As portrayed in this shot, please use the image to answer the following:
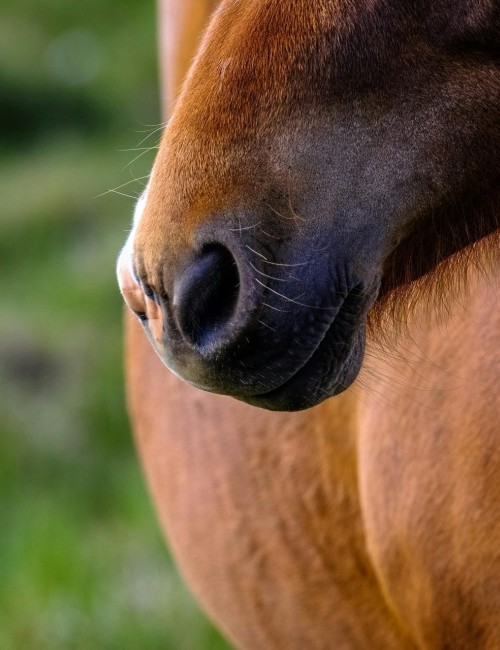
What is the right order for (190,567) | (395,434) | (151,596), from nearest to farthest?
(395,434) → (190,567) → (151,596)

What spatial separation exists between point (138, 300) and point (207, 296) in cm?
16

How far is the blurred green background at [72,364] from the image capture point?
3.71 m

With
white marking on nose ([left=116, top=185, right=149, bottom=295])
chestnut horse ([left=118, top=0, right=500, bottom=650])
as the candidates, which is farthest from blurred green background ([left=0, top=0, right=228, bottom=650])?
chestnut horse ([left=118, top=0, right=500, bottom=650])

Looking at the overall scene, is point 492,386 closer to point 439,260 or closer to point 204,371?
point 439,260

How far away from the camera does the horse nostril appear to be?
1.21 metres

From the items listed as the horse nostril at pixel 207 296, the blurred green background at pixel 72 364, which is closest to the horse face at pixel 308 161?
the horse nostril at pixel 207 296

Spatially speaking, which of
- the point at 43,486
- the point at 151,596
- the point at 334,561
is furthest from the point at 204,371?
the point at 43,486

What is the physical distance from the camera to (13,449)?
16.4ft

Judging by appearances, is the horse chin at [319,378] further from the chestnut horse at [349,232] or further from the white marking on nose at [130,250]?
the white marking on nose at [130,250]

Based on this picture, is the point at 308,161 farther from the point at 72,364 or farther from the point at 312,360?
the point at 72,364

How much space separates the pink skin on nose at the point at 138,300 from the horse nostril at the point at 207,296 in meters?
0.06

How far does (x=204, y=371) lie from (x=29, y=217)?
239 inches

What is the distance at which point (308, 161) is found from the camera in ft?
3.92

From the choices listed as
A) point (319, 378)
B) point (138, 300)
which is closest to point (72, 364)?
point (138, 300)
